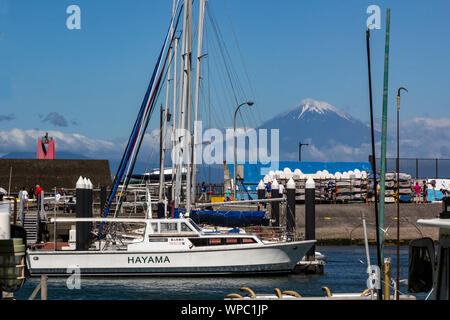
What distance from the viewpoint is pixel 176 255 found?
30797 mm

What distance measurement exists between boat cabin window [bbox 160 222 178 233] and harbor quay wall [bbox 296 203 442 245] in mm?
17792

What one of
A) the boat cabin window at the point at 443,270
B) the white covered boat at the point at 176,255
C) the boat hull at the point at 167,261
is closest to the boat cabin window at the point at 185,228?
the white covered boat at the point at 176,255

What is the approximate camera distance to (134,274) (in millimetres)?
31406

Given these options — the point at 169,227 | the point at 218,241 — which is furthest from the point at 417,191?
the point at 169,227

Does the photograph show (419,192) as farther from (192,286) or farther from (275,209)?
(192,286)

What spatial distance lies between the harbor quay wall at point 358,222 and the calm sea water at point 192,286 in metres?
14.9

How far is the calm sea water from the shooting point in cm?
2750

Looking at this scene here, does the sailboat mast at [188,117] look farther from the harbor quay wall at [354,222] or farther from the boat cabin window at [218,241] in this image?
the harbor quay wall at [354,222]

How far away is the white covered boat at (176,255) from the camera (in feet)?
100

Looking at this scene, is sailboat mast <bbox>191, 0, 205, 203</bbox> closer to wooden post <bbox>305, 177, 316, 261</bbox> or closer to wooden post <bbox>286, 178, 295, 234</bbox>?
wooden post <bbox>286, 178, 295, 234</bbox>

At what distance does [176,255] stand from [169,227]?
129cm
